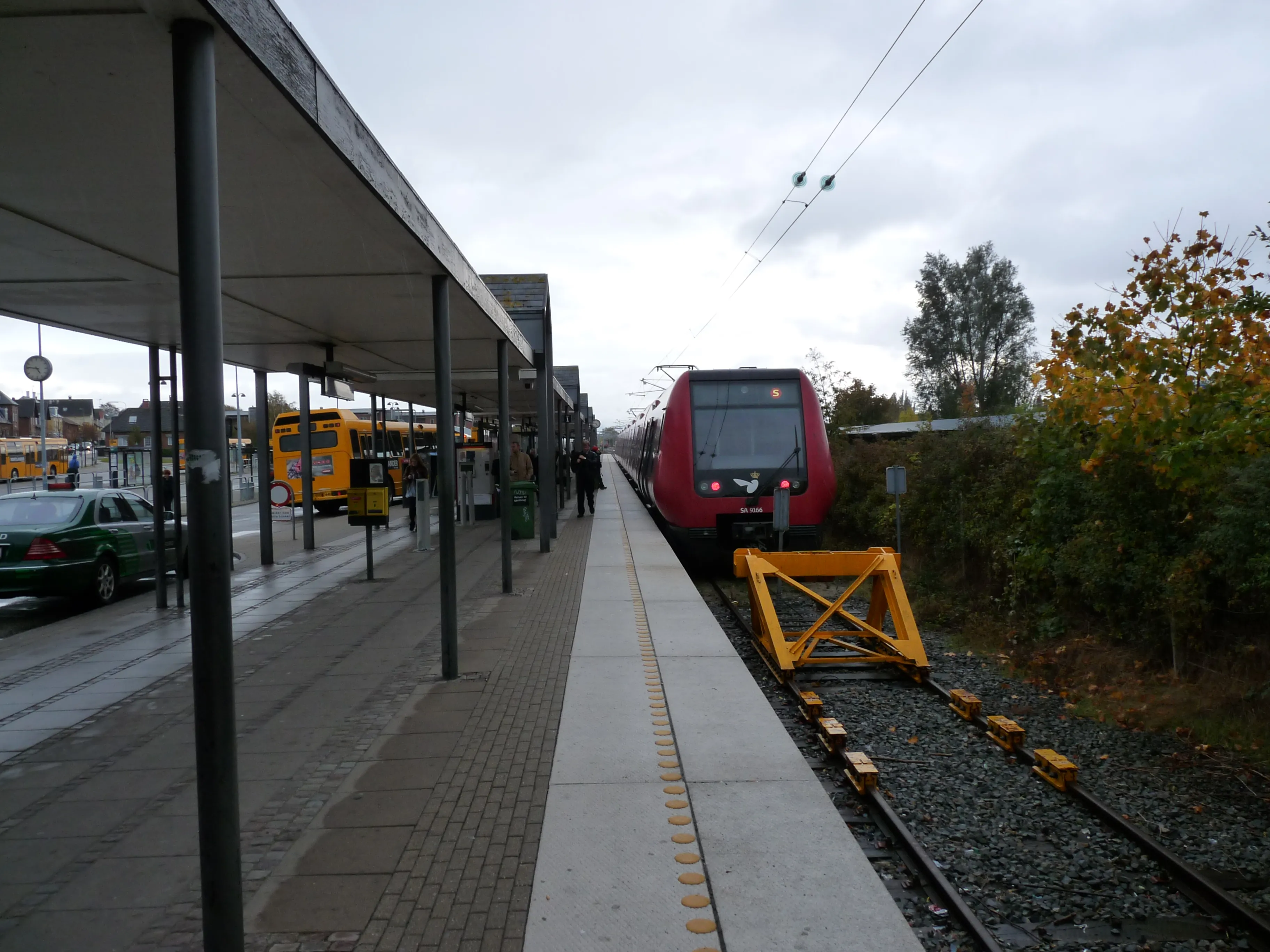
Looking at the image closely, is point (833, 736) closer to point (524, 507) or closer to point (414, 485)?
point (524, 507)

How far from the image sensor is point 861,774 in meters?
Answer: 5.11

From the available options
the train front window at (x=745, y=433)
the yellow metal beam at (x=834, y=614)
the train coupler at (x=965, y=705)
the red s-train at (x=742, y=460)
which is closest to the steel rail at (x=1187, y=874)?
the train coupler at (x=965, y=705)

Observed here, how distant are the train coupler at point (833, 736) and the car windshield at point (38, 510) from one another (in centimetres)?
905

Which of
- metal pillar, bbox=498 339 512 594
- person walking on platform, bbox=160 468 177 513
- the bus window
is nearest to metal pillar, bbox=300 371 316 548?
person walking on platform, bbox=160 468 177 513

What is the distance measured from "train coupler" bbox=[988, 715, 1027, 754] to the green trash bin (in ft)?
40.0

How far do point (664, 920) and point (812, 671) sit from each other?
194 inches

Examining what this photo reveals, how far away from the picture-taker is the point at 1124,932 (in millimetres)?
3820

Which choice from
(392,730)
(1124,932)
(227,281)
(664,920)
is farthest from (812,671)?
(227,281)

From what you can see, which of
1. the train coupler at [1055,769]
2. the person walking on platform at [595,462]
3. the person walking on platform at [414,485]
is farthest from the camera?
the person walking on platform at [595,462]

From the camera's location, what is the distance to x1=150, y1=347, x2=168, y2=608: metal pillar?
992 centimetres

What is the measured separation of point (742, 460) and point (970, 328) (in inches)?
1552

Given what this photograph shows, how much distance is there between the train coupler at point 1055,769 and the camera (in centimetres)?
520

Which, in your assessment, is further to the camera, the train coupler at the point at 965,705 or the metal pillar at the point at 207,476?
the train coupler at the point at 965,705

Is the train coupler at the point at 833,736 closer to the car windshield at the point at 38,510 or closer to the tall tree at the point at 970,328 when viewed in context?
the car windshield at the point at 38,510
